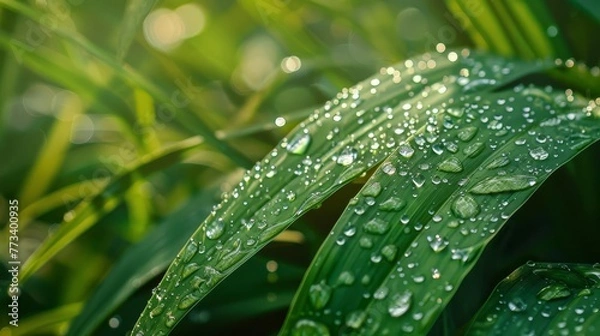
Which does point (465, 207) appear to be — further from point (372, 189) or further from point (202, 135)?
point (202, 135)

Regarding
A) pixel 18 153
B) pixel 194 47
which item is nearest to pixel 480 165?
pixel 194 47

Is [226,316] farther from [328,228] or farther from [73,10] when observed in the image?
[73,10]

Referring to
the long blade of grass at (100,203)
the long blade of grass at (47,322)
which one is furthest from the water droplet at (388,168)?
the long blade of grass at (47,322)

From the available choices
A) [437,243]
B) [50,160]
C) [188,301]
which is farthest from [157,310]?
[50,160]

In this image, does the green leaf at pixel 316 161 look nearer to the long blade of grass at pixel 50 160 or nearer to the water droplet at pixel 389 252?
the water droplet at pixel 389 252

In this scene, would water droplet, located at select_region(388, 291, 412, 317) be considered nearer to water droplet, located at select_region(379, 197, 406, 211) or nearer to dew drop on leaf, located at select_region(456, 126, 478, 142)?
water droplet, located at select_region(379, 197, 406, 211)

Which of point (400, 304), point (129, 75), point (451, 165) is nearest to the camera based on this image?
point (400, 304)
